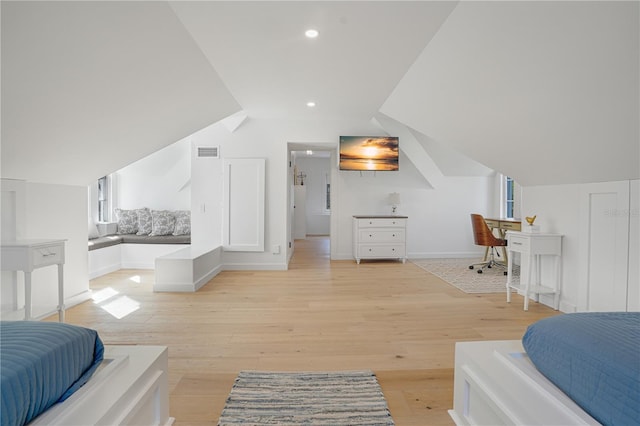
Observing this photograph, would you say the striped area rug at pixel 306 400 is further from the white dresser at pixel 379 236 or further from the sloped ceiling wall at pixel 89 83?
the white dresser at pixel 379 236

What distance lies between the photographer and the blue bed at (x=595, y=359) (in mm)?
946

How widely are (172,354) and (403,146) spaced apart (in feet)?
16.5

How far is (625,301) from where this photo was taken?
2756 mm

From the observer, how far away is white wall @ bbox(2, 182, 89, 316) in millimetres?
3068

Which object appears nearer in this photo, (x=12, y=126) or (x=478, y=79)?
(x=12, y=126)

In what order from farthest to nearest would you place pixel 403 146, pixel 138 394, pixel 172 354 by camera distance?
1. pixel 403 146
2. pixel 172 354
3. pixel 138 394

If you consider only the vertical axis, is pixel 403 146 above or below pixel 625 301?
above

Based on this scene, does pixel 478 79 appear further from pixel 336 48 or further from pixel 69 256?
pixel 69 256

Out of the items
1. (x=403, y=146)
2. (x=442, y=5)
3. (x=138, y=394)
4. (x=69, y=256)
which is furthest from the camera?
(x=403, y=146)

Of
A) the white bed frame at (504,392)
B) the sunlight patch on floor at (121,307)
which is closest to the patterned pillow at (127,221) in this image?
the sunlight patch on floor at (121,307)

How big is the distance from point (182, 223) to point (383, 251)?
3.74 m

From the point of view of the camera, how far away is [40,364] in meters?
1.00

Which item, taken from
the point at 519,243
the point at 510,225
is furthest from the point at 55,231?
the point at 510,225

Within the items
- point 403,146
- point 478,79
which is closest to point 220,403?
point 478,79
